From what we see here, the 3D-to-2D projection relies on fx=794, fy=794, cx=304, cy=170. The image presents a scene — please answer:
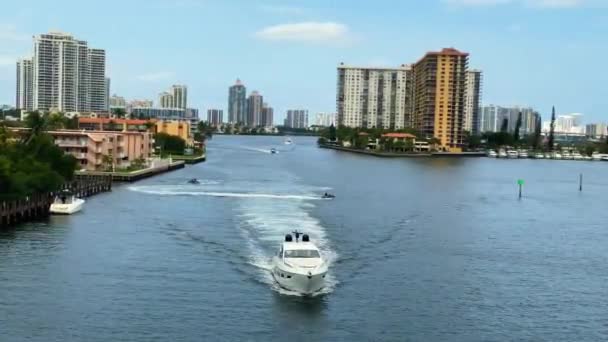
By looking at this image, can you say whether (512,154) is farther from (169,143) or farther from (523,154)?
(169,143)

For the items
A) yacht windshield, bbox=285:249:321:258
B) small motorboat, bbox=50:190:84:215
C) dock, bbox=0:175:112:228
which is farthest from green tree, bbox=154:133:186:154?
yacht windshield, bbox=285:249:321:258

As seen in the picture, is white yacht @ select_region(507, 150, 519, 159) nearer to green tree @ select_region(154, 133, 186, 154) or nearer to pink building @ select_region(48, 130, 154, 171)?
green tree @ select_region(154, 133, 186, 154)

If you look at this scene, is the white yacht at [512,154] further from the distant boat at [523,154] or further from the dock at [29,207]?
the dock at [29,207]

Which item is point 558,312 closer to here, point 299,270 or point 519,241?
point 299,270

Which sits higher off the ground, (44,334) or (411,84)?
(411,84)

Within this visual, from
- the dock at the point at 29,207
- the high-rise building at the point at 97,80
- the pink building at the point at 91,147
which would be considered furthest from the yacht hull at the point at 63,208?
the high-rise building at the point at 97,80

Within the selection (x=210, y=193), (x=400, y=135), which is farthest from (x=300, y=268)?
(x=400, y=135)

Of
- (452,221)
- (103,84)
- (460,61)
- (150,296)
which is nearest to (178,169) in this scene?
(452,221)
